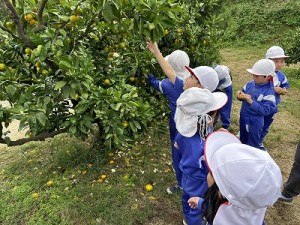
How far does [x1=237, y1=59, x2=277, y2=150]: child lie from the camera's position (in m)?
3.38

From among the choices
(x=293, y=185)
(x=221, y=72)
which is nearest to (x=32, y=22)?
(x=221, y=72)

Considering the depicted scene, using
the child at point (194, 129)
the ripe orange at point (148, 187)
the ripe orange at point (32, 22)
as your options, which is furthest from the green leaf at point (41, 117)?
the ripe orange at point (148, 187)

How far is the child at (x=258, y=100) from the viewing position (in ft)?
11.1

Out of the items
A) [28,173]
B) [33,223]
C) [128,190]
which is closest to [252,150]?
[128,190]

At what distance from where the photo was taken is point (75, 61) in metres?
2.38

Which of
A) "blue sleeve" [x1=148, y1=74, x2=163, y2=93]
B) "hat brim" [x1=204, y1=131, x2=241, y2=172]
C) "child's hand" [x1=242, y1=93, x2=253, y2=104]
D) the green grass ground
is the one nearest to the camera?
"hat brim" [x1=204, y1=131, x2=241, y2=172]

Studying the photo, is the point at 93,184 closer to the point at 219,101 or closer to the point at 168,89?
the point at 168,89

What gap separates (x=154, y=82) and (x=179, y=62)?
39 centimetres

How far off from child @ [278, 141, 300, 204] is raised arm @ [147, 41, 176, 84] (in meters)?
1.44

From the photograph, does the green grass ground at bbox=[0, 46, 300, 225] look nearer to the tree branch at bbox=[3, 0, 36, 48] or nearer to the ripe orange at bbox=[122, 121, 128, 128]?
the ripe orange at bbox=[122, 121, 128, 128]

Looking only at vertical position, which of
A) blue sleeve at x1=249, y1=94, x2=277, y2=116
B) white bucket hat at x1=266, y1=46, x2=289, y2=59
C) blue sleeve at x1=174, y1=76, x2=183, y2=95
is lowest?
blue sleeve at x1=249, y1=94, x2=277, y2=116

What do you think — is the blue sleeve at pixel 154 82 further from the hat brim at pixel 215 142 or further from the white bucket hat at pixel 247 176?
the white bucket hat at pixel 247 176

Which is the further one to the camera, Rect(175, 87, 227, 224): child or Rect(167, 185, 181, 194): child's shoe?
Rect(167, 185, 181, 194): child's shoe

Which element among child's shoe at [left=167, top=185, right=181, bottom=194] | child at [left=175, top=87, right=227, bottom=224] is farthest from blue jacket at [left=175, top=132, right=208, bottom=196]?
child's shoe at [left=167, top=185, right=181, bottom=194]
